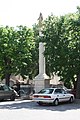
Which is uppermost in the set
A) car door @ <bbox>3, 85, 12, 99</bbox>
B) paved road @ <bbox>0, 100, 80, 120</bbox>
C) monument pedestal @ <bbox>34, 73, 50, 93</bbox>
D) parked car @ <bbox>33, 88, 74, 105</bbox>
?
monument pedestal @ <bbox>34, 73, 50, 93</bbox>

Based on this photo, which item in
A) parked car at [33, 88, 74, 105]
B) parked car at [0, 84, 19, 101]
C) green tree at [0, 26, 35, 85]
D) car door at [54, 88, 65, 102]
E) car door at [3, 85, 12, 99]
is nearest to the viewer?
parked car at [33, 88, 74, 105]

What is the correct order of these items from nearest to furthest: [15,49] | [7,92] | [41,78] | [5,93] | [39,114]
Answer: [39,114]
[5,93]
[7,92]
[41,78]
[15,49]

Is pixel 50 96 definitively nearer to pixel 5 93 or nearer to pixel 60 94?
pixel 60 94

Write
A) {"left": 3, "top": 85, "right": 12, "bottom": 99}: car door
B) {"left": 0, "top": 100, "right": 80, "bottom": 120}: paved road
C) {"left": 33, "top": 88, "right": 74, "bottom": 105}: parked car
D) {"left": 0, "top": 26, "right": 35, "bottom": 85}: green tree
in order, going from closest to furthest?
{"left": 0, "top": 100, "right": 80, "bottom": 120}: paved road < {"left": 33, "top": 88, "right": 74, "bottom": 105}: parked car < {"left": 3, "top": 85, "right": 12, "bottom": 99}: car door < {"left": 0, "top": 26, "right": 35, "bottom": 85}: green tree

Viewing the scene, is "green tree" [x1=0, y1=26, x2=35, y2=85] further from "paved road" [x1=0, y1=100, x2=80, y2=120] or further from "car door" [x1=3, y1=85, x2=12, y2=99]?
"paved road" [x1=0, y1=100, x2=80, y2=120]

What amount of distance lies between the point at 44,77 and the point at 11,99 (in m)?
4.55

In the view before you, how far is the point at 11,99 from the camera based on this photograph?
98.1 feet

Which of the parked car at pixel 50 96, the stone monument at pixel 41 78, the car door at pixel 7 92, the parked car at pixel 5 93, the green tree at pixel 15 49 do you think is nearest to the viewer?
the parked car at pixel 50 96

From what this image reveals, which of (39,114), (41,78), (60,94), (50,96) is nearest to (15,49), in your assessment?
(41,78)

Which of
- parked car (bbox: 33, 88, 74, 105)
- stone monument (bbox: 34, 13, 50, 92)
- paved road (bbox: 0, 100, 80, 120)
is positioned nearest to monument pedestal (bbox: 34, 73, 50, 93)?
stone monument (bbox: 34, 13, 50, 92)

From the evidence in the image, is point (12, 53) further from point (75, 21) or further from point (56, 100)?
point (56, 100)

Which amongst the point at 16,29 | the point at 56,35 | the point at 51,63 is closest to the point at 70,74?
the point at 51,63

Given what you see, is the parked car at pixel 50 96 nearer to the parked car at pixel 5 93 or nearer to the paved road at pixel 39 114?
the paved road at pixel 39 114

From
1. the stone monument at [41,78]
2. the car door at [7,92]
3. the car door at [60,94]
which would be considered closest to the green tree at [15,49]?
the stone monument at [41,78]
